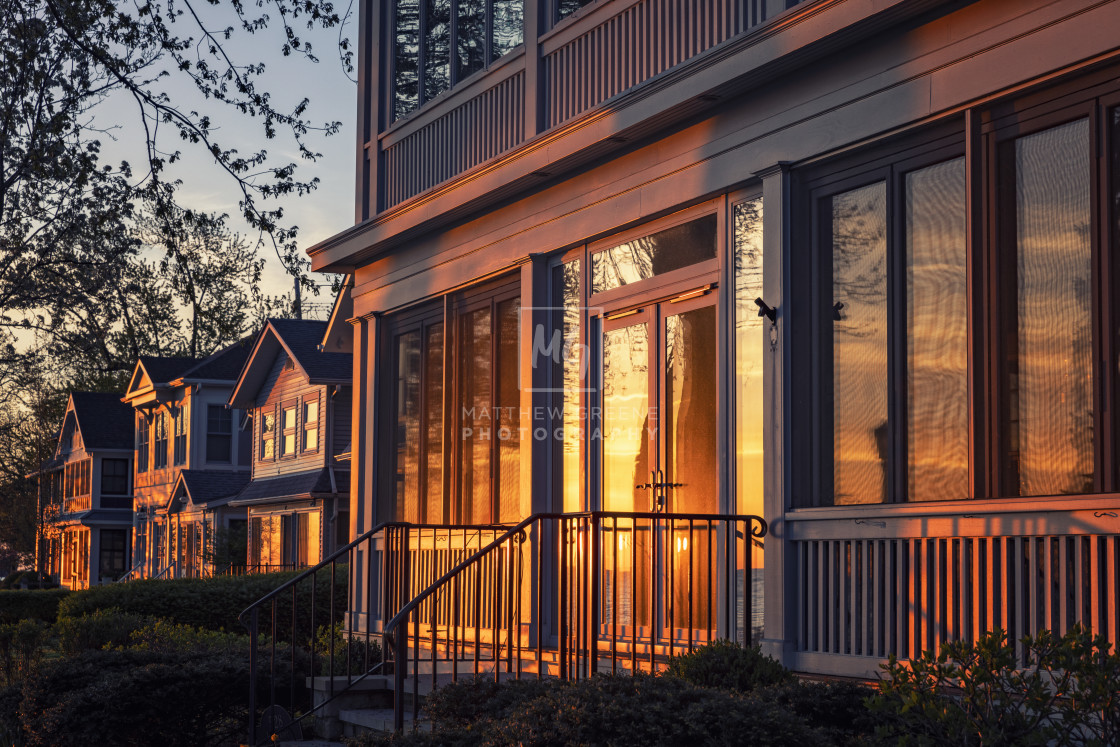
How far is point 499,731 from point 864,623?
2426mm

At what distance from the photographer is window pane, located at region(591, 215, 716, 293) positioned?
9109 mm

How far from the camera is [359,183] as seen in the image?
544 inches

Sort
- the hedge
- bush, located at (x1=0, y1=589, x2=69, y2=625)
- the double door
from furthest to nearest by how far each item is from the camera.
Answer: bush, located at (x1=0, y1=589, x2=69, y2=625), the hedge, the double door

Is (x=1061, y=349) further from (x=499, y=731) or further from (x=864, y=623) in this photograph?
(x=499, y=731)

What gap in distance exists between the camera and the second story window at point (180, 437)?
41.7 m

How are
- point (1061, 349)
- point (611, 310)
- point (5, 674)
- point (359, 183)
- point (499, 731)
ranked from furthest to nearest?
1. point (5, 674)
2. point (359, 183)
3. point (611, 310)
4. point (1061, 349)
5. point (499, 731)

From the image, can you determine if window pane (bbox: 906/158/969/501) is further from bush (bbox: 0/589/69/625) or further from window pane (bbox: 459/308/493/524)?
bush (bbox: 0/589/69/625)

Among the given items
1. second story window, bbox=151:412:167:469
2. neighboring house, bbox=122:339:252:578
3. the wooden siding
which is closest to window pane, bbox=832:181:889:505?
the wooden siding

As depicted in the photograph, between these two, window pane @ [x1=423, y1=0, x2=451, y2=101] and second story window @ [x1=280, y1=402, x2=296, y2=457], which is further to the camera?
second story window @ [x1=280, y1=402, x2=296, y2=457]

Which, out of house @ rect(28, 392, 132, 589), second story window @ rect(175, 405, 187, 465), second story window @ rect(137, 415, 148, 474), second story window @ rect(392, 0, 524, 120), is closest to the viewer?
second story window @ rect(392, 0, 524, 120)

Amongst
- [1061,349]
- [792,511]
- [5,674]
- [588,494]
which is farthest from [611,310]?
[5,674]

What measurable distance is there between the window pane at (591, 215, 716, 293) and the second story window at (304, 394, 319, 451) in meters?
23.2

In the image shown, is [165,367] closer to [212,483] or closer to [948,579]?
[212,483]

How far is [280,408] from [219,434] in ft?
23.1
